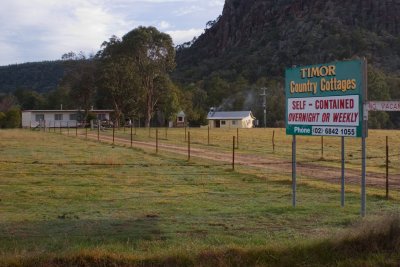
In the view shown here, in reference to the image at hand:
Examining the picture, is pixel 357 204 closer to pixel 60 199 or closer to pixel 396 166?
pixel 60 199

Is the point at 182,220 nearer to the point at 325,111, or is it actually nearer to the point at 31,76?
the point at 325,111

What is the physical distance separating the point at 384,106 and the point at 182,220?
158 inches

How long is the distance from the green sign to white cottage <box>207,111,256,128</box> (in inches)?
3379

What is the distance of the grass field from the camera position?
22.5ft

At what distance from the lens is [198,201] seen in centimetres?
1236

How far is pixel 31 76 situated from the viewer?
171 meters

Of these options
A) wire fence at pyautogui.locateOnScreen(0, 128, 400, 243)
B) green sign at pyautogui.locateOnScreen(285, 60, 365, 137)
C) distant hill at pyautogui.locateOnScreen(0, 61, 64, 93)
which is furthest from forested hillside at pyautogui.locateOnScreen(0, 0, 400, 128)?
green sign at pyautogui.locateOnScreen(285, 60, 365, 137)

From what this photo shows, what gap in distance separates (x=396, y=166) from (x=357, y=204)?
13.0 meters

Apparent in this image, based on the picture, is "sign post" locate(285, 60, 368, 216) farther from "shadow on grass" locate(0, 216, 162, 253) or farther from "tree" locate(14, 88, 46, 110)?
"tree" locate(14, 88, 46, 110)

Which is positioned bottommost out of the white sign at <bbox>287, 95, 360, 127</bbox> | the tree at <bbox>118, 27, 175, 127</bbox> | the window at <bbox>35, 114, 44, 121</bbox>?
the white sign at <bbox>287, 95, 360, 127</bbox>

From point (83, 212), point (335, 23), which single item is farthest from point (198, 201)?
point (335, 23)

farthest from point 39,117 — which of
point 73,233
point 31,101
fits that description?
point 73,233

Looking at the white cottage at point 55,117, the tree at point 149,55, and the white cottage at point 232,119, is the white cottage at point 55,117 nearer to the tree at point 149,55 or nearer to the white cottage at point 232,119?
the tree at point 149,55

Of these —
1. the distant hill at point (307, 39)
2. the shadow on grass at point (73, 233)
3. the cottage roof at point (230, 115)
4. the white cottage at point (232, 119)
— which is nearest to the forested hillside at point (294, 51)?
the distant hill at point (307, 39)
